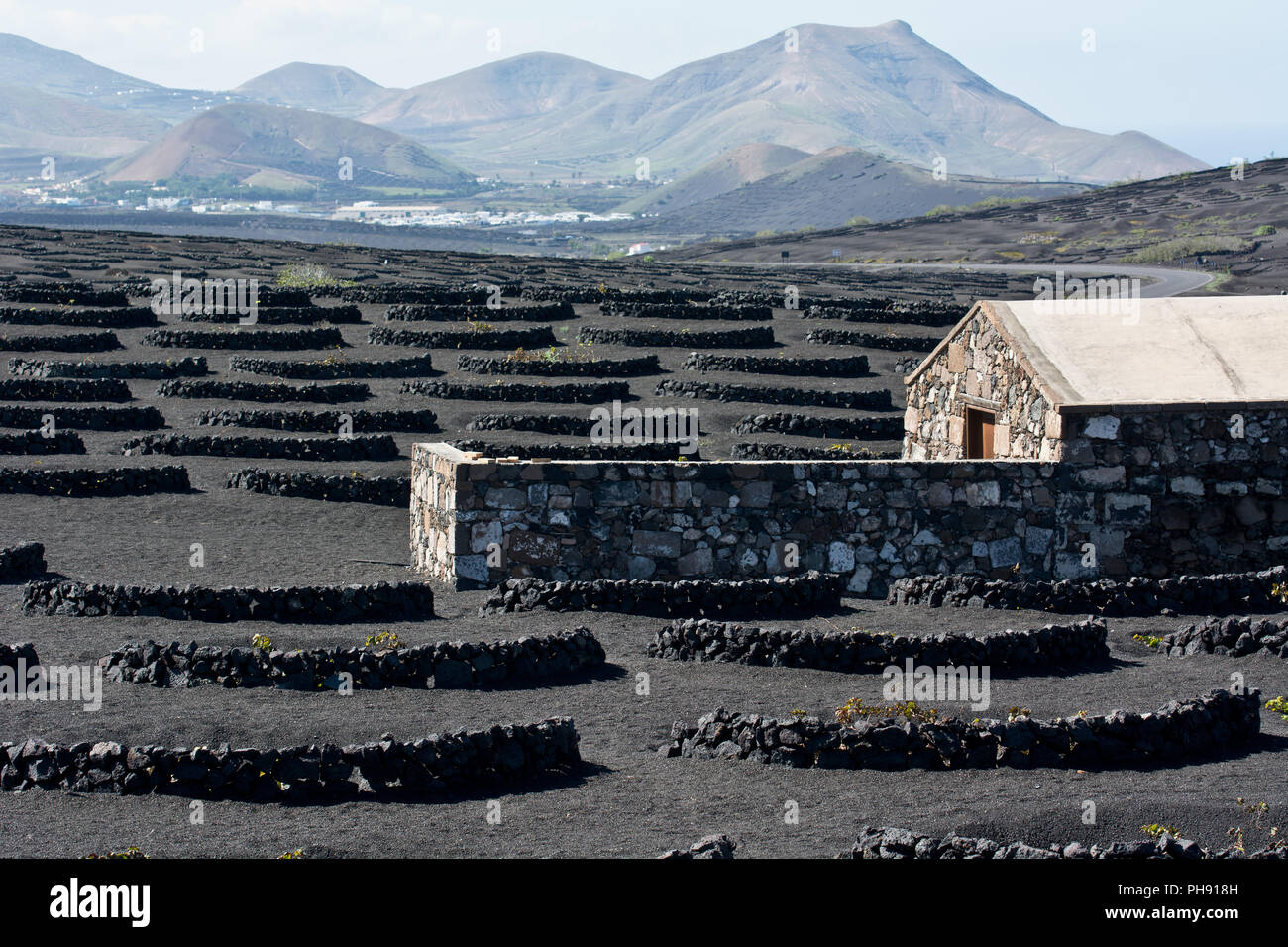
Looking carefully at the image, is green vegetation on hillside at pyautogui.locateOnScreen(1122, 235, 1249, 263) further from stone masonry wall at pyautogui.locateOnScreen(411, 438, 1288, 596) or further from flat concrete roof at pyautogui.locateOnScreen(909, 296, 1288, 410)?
stone masonry wall at pyautogui.locateOnScreen(411, 438, 1288, 596)

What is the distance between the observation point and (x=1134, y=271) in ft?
244

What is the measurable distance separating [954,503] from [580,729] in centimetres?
726

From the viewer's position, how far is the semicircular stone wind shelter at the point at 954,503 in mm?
16547

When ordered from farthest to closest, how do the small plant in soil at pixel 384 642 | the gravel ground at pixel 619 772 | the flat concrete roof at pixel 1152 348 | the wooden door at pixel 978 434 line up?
the wooden door at pixel 978 434, the flat concrete roof at pixel 1152 348, the small plant in soil at pixel 384 642, the gravel ground at pixel 619 772

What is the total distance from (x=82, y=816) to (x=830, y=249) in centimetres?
9631

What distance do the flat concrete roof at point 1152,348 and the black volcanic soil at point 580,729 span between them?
3531 mm

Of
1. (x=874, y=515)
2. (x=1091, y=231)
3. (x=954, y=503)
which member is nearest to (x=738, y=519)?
(x=874, y=515)

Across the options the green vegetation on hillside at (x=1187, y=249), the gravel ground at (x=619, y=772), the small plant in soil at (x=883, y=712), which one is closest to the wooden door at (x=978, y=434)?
the gravel ground at (x=619, y=772)

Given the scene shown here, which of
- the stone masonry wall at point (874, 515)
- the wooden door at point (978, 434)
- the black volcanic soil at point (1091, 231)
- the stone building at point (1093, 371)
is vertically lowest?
the stone masonry wall at point (874, 515)

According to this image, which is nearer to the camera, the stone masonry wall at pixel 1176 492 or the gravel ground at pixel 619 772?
the gravel ground at pixel 619 772

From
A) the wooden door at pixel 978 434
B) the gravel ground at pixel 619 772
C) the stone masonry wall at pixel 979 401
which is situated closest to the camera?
the gravel ground at pixel 619 772

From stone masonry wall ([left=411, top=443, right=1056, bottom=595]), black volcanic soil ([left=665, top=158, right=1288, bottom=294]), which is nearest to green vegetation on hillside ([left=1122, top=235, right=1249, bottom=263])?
black volcanic soil ([left=665, top=158, right=1288, bottom=294])

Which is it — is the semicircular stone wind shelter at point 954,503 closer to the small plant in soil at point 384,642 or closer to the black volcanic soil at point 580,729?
the black volcanic soil at point 580,729

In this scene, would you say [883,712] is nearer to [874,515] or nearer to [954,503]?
[874,515]
